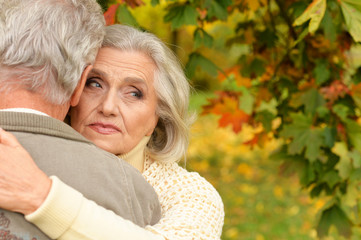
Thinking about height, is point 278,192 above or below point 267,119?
below

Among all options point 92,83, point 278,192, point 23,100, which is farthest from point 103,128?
point 278,192

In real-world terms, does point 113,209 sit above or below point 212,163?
above

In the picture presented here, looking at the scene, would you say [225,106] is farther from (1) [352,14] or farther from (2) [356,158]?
(1) [352,14]

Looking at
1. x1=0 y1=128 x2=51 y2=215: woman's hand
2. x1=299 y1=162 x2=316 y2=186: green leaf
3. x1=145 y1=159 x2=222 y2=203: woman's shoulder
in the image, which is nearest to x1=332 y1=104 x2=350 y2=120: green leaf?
x1=299 y1=162 x2=316 y2=186: green leaf

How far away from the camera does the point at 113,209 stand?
168cm

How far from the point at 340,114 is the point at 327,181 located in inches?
17.8

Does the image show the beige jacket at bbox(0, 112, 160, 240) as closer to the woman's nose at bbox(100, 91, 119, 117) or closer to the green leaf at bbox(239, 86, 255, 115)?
the woman's nose at bbox(100, 91, 119, 117)

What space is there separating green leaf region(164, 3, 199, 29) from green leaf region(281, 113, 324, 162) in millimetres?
975

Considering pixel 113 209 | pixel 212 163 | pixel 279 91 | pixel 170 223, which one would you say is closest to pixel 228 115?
pixel 279 91

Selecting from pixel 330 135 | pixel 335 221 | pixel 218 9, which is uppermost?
pixel 218 9

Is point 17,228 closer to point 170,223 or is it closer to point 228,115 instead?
point 170,223

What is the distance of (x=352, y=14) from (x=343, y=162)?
1.06 metres

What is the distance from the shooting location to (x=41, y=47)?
5.54 ft

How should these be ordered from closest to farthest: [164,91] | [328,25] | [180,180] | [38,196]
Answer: [38,196], [180,180], [164,91], [328,25]
